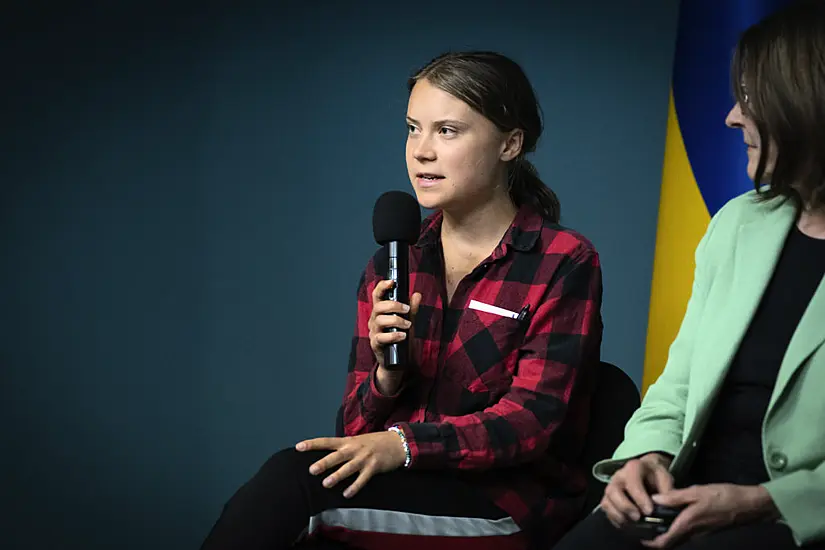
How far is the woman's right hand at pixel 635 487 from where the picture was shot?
4.39 feet

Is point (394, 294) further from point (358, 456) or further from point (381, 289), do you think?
point (358, 456)

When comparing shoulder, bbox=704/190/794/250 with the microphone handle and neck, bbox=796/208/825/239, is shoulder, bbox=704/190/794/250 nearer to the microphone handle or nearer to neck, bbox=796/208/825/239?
neck, bbox=796/208/825/239

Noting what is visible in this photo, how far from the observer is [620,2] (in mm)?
2717

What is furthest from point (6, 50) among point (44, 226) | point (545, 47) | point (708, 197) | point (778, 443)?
point (778, 443)

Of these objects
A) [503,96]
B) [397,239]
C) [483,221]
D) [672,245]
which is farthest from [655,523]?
[672,245]

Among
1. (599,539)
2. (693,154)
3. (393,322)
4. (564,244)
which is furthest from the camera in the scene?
(693,154)

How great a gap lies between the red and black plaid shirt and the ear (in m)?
0.11

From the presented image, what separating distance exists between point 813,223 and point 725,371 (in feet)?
0.83

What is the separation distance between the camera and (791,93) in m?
1.39

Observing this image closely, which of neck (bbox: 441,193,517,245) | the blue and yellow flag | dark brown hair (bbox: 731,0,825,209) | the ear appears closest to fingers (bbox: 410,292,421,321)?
neck (bbox: 441,193,517,245)

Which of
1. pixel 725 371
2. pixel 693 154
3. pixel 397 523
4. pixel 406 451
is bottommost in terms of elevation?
pixel 397 523

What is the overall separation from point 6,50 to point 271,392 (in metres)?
1.16

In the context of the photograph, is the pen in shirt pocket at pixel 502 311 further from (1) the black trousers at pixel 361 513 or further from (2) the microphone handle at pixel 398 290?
(1) the black trousers at pixel 361 513

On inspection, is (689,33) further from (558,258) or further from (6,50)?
(6,50)
